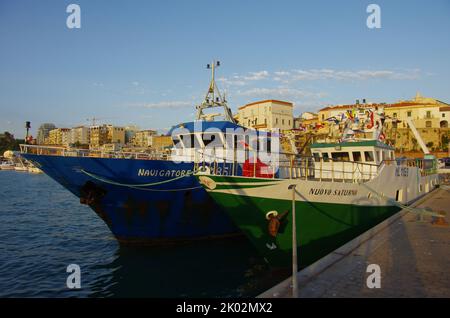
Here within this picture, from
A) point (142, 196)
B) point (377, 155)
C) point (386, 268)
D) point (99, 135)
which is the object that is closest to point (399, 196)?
point (377, 155)

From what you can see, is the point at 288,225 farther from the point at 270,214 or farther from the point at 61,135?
the point at 61,135

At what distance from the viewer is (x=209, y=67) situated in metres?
21.9

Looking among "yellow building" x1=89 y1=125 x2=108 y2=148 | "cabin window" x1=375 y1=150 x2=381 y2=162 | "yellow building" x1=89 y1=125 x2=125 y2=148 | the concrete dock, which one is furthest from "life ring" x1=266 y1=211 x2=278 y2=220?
"yellow building" x1=89 y1=125 x2=108 y2=148

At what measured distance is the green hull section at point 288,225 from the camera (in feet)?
35.6

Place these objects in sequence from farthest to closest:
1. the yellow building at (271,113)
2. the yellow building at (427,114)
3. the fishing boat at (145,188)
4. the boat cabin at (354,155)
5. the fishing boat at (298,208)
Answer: the yellow building at (271,113)
the yellow building at (427,114)
the boat cabin at (354,155)
the fishing boat at (145,188)
the fishing boat at (298,208)

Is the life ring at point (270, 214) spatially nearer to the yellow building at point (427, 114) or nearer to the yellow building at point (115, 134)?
the yellow building at point (427, 114)

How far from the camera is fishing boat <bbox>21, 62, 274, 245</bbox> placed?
13.9 metres

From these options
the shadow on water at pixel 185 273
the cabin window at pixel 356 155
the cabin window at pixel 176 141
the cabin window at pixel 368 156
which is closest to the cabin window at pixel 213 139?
the cabin window at pixel 176 141

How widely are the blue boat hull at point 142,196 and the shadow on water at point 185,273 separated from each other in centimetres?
83

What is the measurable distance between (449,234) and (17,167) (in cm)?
13621

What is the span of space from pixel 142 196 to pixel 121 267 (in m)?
3.19

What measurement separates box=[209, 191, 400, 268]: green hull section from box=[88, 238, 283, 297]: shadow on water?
48.7 inches

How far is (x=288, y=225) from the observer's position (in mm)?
11109

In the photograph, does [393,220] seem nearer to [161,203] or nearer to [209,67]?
[161,203]
